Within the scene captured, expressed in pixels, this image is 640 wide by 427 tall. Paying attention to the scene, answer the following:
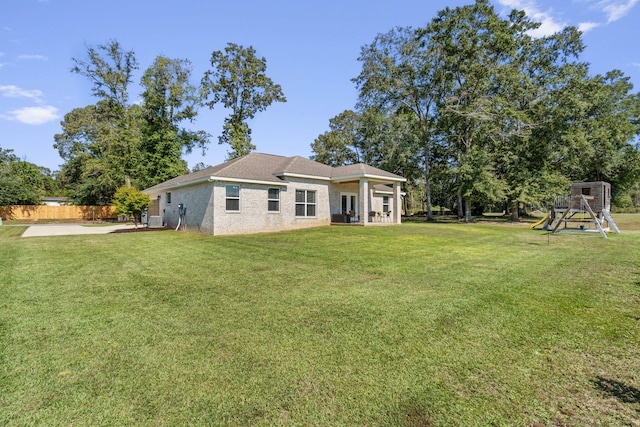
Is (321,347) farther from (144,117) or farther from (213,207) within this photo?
(144,117)

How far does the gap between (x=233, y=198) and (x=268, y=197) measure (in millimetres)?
1996

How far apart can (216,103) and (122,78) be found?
9209mm

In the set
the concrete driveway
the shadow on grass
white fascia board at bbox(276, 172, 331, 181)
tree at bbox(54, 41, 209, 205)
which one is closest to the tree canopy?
white fascia board at bbox(276, 172, 331, 181)

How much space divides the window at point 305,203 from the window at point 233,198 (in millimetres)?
3736

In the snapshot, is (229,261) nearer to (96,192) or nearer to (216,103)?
(216,103)

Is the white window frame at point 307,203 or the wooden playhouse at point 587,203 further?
the white window frame at point 307,203

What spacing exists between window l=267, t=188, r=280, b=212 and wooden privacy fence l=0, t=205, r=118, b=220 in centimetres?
2505

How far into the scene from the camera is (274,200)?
55.3 feet

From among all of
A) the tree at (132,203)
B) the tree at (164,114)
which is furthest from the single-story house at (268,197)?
the tree at (164,114)

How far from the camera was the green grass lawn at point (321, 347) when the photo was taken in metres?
2.27

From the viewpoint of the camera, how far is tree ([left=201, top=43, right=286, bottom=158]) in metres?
32.8

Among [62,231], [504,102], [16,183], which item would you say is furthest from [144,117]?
[504,102]

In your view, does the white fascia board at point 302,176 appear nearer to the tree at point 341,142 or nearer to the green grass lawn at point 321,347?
the green grass lawn at point 321,347

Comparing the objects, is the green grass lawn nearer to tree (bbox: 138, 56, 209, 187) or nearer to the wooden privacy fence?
tree (bbox: 138, 56, 209, 187)
